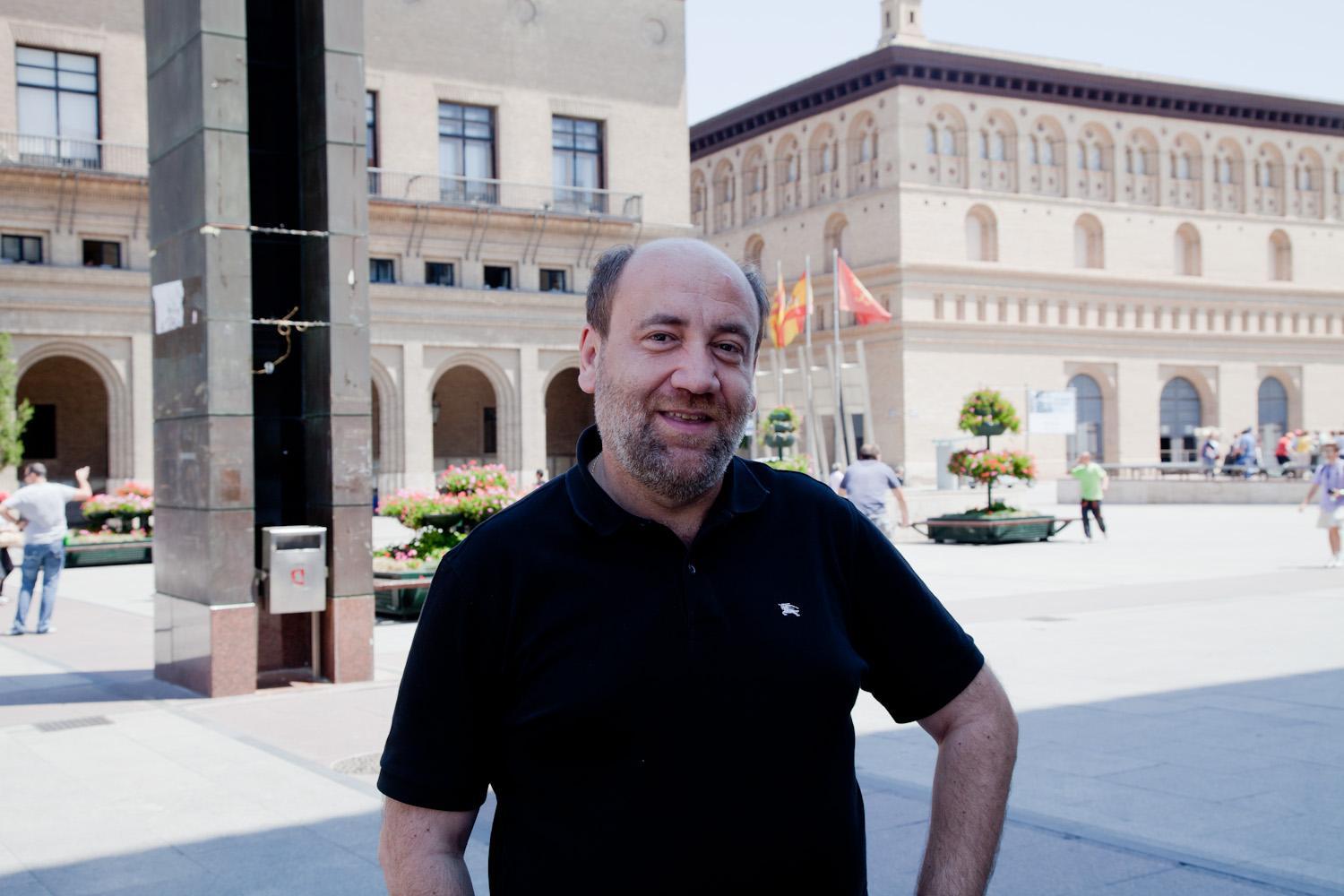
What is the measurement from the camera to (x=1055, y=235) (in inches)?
2295

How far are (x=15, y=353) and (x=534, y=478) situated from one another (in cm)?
1588

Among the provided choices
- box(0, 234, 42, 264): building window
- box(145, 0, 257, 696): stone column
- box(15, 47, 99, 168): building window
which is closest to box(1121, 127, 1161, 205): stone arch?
box(15, 47, 99, 168): building window

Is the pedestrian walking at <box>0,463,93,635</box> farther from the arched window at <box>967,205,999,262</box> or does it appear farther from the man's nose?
the arched window at <box>967,205,999,262</box>

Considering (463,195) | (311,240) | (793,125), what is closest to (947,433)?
(793,125)

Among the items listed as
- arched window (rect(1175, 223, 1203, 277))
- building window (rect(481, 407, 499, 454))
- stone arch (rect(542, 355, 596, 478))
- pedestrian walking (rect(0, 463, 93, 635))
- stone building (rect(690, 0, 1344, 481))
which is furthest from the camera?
arched window (rect(1175, 223, 1203, 277))

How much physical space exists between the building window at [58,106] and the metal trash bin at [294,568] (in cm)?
3120

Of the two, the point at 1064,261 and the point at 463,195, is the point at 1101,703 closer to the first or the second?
the point at 463,195

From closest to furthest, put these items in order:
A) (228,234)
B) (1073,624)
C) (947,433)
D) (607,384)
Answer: (607,384) < (228,234) < (1073,624) < (947,433)

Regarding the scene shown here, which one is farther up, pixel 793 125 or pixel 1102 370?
pixel 793 125

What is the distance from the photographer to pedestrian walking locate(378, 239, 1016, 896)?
84.0 inches

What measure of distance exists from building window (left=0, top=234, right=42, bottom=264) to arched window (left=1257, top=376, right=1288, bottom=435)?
51096mm

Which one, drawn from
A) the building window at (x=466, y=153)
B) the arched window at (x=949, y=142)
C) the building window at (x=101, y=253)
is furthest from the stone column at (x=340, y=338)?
the arched window at (x=949, y=142)

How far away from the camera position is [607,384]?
2391 mm

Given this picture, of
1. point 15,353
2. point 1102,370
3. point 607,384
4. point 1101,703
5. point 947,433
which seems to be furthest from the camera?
point 1102,370
